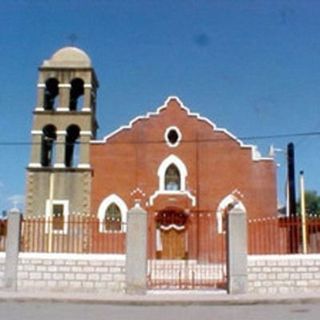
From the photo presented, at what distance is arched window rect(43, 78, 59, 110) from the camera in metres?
29.8

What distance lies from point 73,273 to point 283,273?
6024mm

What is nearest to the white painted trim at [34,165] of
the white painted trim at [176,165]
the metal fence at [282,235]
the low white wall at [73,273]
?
the white painted trim at [176,165]

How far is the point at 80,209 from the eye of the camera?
28453 mm

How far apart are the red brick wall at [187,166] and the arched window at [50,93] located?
3.52 m

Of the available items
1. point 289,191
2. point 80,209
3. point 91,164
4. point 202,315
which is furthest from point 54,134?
point 202,315

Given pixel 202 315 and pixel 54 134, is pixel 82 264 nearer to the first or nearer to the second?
pixel 202 315

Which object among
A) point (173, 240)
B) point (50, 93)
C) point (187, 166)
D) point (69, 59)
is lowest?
point (173, 240)

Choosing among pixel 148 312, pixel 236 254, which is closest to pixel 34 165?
pixel 236 254

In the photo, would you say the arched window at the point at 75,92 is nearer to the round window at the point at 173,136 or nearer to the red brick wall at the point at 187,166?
the red brick wall at the point at 187,166

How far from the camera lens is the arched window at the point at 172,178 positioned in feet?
97.3

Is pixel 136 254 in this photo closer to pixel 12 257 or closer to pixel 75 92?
pixel 12 257

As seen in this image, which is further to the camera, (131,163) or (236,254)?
(131,163)

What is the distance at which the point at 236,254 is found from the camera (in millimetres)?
15492

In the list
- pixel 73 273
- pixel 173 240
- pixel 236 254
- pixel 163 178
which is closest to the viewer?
pixel 236 254
